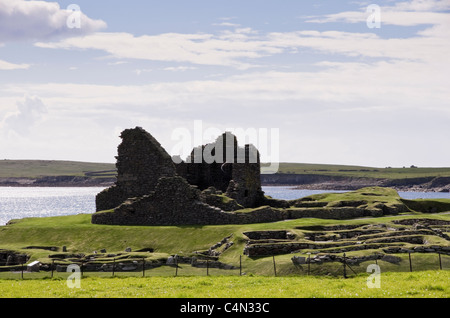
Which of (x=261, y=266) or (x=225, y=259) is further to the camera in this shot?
(x=225, y=259)

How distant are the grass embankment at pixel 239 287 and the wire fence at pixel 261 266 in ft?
5.85

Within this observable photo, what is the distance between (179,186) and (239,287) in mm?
25801

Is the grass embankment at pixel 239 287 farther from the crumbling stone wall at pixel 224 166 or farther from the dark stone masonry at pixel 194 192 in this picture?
the crumbling stone wall at pixel 224 166

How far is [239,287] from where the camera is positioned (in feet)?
87.6

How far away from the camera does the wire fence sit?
1272 inches

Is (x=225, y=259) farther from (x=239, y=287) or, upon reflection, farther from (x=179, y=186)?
(x=179, y=186)

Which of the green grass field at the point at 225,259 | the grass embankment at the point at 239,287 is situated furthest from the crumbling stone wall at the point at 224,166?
the grass embankment at the point at 239,287

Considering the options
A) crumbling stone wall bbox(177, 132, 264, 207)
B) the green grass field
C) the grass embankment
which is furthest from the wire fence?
crumbling stone wall bbox(177, 132, 264, 207)

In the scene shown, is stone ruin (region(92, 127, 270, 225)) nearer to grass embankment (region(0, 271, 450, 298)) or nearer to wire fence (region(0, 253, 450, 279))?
wire fence (region(0, 253, 450, 279))

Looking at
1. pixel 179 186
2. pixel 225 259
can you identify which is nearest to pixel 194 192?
pixel 179 186

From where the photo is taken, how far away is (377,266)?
32.1 meters

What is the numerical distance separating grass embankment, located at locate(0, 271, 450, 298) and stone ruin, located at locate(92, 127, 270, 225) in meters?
20.0
